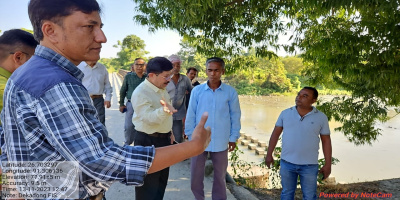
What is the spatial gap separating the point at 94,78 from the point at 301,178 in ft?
11.0

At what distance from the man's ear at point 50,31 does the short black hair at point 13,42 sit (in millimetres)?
906

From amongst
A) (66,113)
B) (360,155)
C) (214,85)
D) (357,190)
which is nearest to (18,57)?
(66,113)

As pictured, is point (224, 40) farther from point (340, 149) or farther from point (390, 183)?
point (340, 149)

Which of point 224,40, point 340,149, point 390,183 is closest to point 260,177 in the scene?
point 390,183

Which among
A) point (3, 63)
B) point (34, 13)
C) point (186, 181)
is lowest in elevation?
point (186, 181)

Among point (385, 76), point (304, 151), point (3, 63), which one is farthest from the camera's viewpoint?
point (385, 76)

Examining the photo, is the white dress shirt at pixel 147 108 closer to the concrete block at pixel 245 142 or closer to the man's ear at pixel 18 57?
the man's ear at pixel 18 57

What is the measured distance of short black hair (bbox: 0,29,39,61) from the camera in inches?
60.5

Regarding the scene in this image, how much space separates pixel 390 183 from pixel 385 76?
379cm

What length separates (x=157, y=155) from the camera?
2.73 feet

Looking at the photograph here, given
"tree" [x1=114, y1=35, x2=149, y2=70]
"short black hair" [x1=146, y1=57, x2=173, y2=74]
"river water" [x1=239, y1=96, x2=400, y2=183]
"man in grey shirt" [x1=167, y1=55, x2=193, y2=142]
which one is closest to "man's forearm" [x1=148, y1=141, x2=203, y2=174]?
"short black hair" [x1=146, y1=57, x2=173, y2=74]

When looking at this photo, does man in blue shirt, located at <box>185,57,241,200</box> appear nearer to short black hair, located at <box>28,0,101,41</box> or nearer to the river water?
short black hair, located at <box>28,0,101,41</box>

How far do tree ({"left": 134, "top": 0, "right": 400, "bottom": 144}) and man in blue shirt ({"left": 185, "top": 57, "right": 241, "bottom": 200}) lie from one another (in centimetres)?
92

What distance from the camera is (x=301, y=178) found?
9.24 ft
